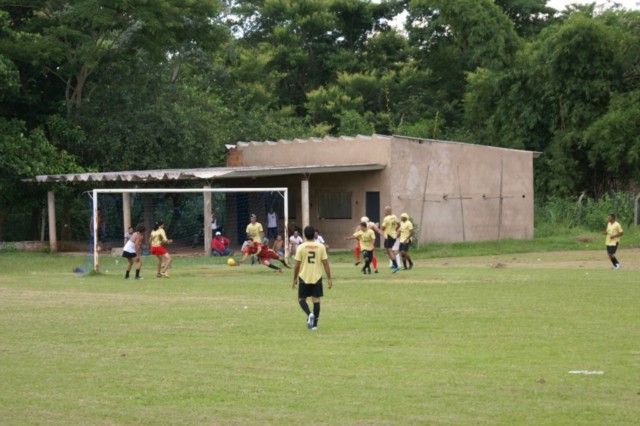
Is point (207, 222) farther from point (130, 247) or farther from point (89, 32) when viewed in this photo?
point (89, 32)

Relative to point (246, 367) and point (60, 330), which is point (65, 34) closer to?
point (60, 330)

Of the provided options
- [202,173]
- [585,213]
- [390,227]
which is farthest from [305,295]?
[585,213]

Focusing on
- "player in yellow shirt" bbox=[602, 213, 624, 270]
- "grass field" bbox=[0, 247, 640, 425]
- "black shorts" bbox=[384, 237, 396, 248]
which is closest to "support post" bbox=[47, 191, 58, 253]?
"grass field" bbox=[0, 247, 640, 425]

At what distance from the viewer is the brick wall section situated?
42.5 m

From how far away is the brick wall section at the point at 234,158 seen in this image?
42531 millimetres

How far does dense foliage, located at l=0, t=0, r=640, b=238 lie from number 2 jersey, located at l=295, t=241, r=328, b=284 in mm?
22526

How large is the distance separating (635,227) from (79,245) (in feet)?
70.6

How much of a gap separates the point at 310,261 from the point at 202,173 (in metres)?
17.9

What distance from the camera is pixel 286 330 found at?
15031 millimetres

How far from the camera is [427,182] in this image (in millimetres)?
37438

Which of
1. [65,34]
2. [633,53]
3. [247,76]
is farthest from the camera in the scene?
[247,76]

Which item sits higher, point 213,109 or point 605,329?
point 213,109

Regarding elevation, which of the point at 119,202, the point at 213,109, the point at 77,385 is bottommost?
the point at 77,385

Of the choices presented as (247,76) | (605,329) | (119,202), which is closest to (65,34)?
(119,202)
